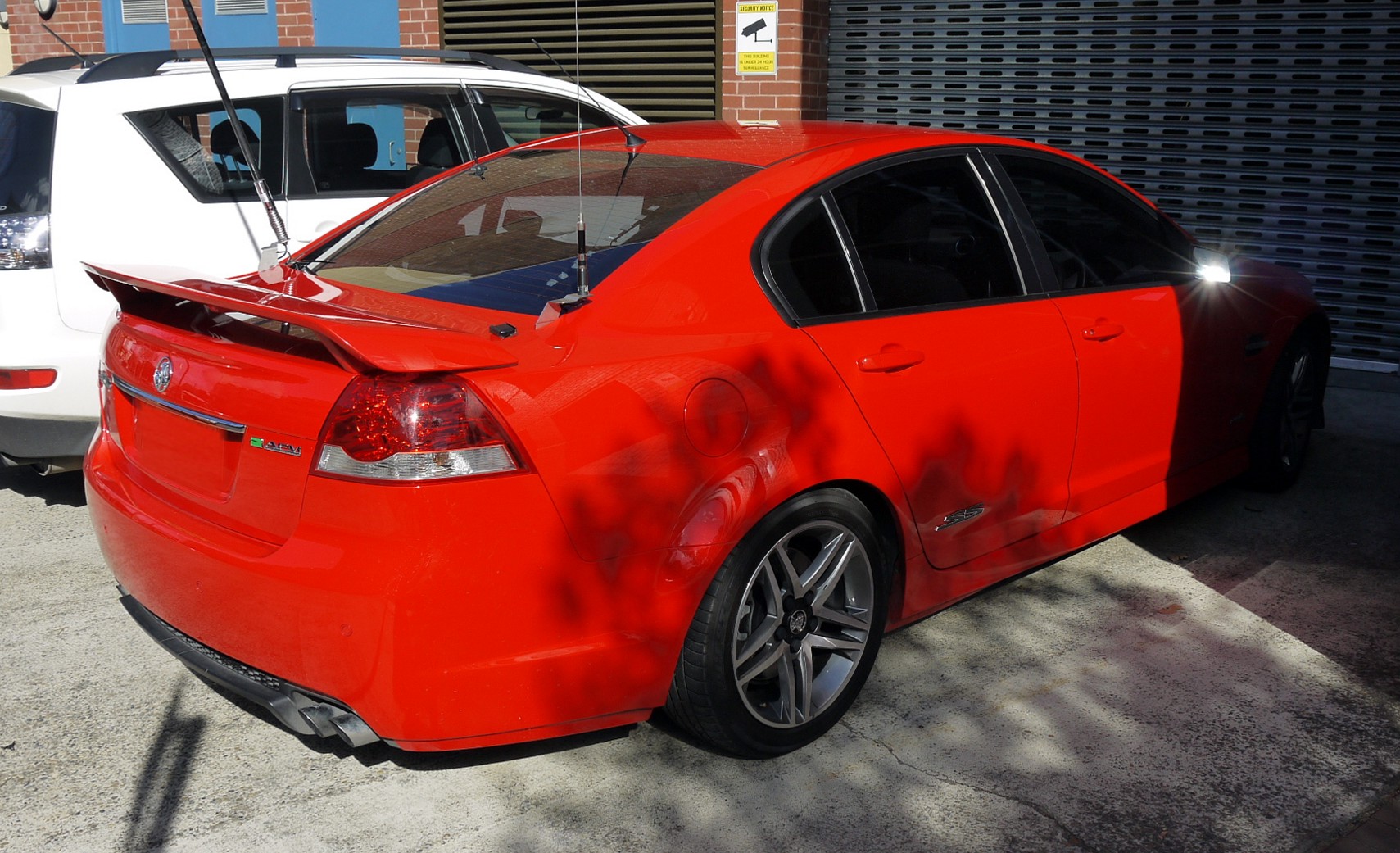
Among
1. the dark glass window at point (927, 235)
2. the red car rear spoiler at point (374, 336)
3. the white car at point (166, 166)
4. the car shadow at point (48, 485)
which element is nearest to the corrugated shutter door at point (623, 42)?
the white car at point (166, 166)

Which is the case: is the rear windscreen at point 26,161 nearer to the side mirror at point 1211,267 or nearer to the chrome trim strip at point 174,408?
the chrome trim strip at point 174,408

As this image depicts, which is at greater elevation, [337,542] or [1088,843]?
[337,542]

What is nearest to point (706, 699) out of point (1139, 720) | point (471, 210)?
point (1139, 720)

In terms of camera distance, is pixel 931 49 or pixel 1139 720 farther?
pixel 931 49

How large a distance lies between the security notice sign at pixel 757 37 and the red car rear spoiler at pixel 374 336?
7748 mm

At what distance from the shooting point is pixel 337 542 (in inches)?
109

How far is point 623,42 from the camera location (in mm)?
11109

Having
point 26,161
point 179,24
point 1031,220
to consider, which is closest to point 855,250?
point 1031,220

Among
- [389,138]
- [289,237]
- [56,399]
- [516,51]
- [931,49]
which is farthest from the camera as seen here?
[516,51]

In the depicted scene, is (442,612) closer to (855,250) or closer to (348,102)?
(855,250)

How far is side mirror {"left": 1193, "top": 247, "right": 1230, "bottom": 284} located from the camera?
4863 mm

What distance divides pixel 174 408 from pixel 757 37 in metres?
7.89

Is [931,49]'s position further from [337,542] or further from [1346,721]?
[337,542]

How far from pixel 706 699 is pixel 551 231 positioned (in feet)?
4.44
